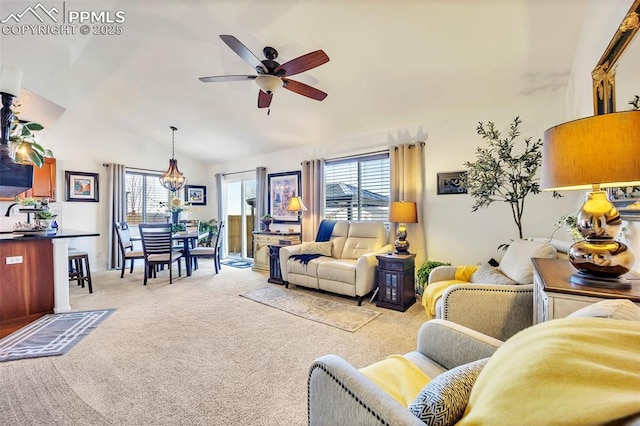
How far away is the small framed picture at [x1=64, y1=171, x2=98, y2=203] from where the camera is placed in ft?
17.0

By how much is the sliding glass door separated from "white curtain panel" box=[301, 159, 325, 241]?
6.13 ft

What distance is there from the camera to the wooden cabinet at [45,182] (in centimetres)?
466

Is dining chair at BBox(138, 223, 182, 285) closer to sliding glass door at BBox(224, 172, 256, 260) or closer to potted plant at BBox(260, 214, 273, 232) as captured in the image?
potted plant at BBox(260, 214, 273, 232)

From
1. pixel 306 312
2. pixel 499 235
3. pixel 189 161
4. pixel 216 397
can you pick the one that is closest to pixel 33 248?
pixel 216 397

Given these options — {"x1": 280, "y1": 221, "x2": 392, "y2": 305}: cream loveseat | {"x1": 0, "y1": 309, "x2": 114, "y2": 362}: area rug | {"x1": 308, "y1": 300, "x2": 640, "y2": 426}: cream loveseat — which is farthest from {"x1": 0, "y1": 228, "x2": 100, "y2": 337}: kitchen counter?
{"x1": 308, "y1": 300, "x2": 640, "y2": 426}: cream loveseat

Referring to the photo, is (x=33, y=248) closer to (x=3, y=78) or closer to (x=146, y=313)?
(x=146, y=313)

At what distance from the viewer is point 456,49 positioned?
2.62 m

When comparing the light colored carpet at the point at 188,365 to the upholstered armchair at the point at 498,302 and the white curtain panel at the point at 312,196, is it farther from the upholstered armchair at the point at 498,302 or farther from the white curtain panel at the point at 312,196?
the white curtain panel at the point at 312,196

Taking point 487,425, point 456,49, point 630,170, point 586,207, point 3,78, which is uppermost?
point 456,49

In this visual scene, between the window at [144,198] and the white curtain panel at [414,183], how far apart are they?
5506 millimetres

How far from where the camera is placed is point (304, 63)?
2.40 m

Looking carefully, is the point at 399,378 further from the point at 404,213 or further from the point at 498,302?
the point at 404,213

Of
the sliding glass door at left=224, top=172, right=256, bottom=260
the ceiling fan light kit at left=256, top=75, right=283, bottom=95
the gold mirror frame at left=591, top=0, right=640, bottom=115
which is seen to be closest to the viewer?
the gold mirror frame at left=591, top=0, right=640, bottom=115

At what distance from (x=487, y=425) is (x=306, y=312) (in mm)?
2801
